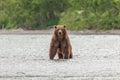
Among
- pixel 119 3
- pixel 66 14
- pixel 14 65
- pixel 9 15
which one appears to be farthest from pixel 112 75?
pixel 9 15

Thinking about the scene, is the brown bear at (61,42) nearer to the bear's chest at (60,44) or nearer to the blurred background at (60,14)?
the bear's chest at (60,44)

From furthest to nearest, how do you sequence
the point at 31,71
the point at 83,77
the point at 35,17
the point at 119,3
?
the point at 35,17 < the point at 119,3 < the point at 31,71 < the point at 83,77

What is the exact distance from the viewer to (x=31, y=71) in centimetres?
1917

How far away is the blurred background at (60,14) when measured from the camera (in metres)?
85.9

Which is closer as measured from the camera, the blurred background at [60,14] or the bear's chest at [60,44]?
the bear's chest at [60,44]

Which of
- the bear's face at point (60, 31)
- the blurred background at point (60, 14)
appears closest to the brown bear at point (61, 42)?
the bear's face at point (60, 31)

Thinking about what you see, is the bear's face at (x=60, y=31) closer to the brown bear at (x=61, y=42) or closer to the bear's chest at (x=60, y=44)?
the brown bear at (x=61, y=42)

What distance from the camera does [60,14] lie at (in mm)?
98625

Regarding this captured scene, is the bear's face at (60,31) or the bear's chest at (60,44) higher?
the bear's face at (60,31)

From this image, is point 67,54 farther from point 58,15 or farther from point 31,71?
point 58,15

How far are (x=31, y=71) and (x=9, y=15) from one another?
279 ft

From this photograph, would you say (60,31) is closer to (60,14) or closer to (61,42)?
(61,42)

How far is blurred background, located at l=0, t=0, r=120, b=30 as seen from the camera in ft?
282

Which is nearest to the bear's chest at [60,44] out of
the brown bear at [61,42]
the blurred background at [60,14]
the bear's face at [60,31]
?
the brown bear at [61,42]
